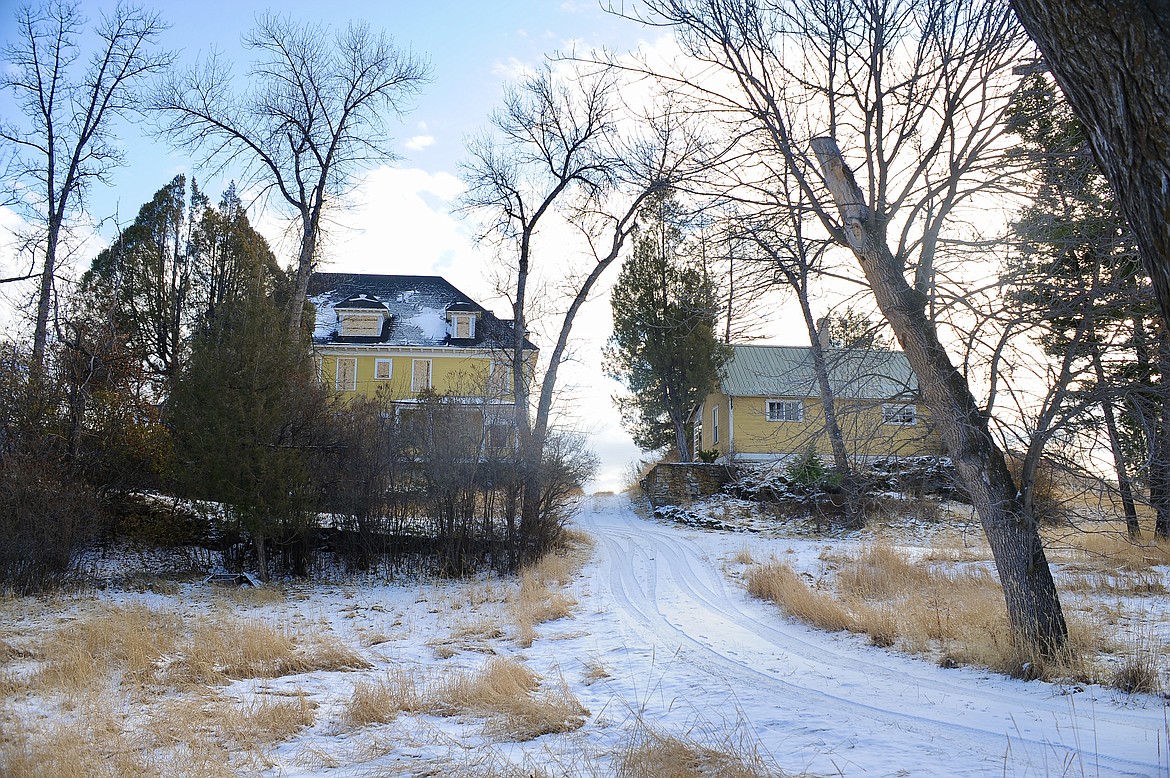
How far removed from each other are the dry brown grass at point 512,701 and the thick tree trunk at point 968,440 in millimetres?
3985

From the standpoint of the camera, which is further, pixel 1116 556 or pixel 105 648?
pixel 1116 556

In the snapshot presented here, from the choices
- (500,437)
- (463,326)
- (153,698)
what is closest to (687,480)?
(500,437)

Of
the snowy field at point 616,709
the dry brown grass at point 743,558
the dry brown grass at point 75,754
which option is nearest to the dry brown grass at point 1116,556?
the snowy field at point 616,709

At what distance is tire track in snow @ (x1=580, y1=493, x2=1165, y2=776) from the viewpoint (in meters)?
4.44

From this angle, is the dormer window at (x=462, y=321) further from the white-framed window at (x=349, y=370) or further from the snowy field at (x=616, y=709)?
the snowy field at (x=616, y=709)

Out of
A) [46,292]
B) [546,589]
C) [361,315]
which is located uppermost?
[361,315]

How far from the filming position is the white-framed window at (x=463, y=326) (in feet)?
109

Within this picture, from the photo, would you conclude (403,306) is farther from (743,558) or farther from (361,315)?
(743,558)

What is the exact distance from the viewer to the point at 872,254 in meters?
7.33

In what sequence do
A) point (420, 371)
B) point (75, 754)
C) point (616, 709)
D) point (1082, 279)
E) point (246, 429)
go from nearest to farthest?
1. point (75, 754)
2. point (616, 709)
3. point (1082, 279)
4. point (246, 429)
5. point (420, 371)

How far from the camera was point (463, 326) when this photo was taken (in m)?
33.3

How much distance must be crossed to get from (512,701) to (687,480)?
19.2 m

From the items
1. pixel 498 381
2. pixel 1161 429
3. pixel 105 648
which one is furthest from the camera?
pixel 498 381

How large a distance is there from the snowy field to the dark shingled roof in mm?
21874
